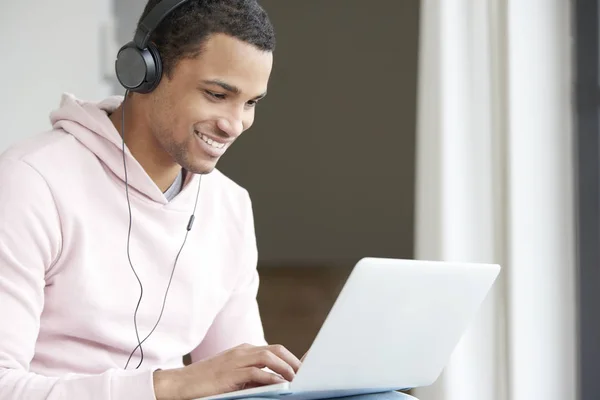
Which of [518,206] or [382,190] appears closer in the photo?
[518,206]

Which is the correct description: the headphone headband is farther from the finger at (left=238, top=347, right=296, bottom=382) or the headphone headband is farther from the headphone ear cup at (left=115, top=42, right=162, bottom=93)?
the finger at (left=238, top=347, right=296, bottom=382)

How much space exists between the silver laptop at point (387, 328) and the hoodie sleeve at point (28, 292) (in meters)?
0.16

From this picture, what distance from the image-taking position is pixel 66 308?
1.35 m

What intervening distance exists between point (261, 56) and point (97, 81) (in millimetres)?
1335

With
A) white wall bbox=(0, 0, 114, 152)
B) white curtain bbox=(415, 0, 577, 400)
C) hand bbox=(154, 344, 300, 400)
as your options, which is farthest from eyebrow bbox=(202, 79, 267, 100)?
white wall bbox=(0, 0, 114, 152)

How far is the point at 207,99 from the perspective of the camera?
142cm

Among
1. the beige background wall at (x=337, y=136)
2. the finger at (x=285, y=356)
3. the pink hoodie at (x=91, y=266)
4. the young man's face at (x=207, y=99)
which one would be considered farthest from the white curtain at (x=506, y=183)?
the finger at (x=285, y=356)

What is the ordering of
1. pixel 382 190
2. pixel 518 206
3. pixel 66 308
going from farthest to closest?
1. pixel 382 190
2. pixel 518 206
3. pixel 66 308

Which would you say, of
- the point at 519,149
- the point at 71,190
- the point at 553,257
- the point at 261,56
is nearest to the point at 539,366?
the point at 553,257

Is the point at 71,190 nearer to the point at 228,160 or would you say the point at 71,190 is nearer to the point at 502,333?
the point at 502,333

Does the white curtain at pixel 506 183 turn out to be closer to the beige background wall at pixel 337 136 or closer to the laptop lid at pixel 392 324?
the beige background wall at pixel 337 136

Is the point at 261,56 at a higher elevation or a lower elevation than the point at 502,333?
higher

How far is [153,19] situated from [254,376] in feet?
2.01

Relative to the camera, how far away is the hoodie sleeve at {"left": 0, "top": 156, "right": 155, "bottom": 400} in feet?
3.84
